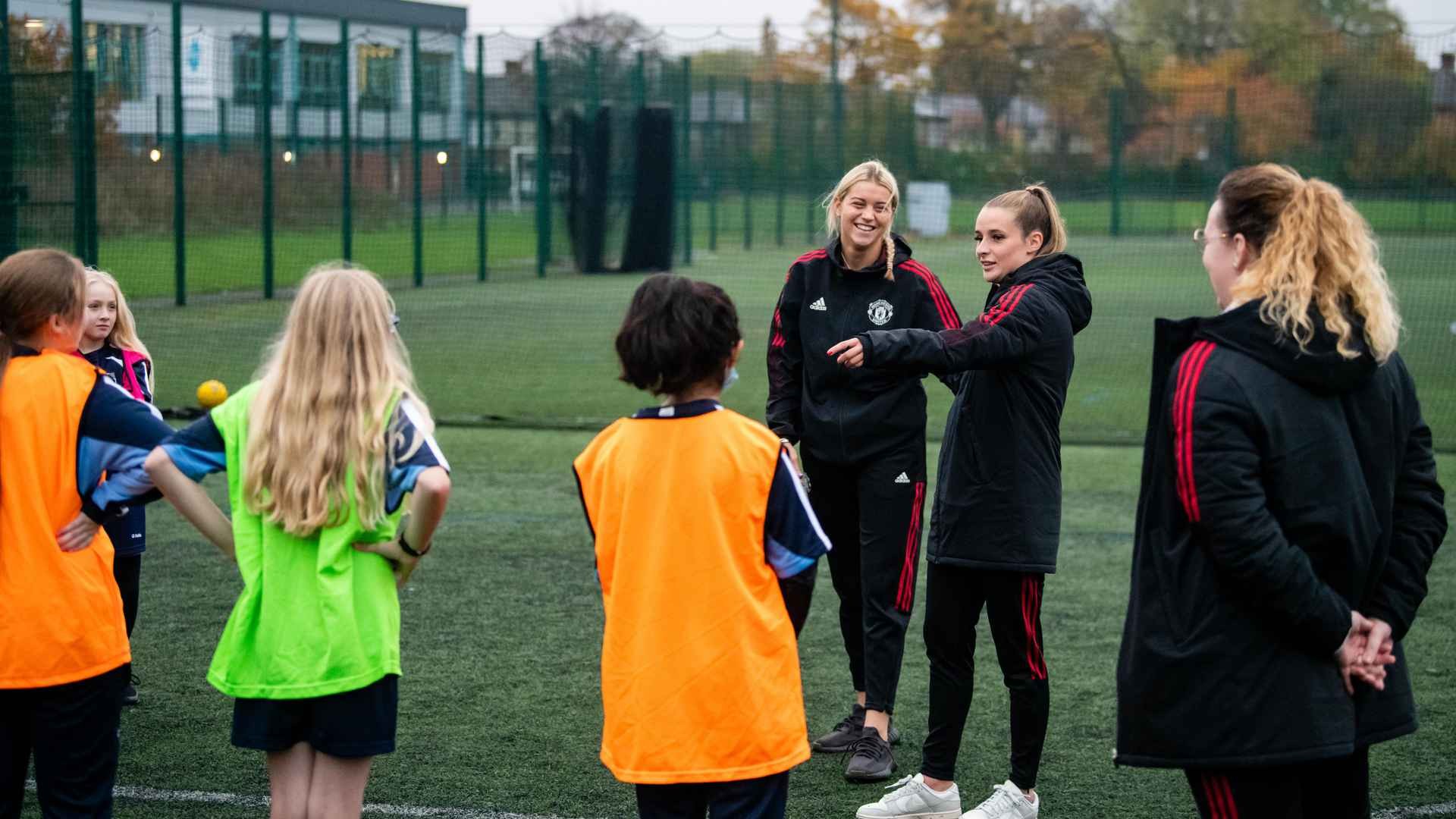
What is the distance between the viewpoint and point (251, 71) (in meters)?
18.5

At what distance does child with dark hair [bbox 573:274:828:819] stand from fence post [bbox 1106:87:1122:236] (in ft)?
40.5

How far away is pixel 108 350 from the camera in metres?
4.87

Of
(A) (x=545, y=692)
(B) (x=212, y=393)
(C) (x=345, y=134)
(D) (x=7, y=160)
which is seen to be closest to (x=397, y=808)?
(A) (x=545, y=692)

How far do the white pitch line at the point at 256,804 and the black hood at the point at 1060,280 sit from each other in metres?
1.98

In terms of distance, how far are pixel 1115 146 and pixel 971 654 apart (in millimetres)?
11312

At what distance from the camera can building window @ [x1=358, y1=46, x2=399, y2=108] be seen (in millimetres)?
19391

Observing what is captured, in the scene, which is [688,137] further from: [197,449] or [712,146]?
[197,449]

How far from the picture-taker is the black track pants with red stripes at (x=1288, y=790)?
8.84ft

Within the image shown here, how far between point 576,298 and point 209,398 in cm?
813

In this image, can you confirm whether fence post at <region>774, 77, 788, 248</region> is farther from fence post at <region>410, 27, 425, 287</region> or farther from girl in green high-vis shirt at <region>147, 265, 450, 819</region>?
girl in green high-vis shirt at <region>147, 265, 450, 819</region>

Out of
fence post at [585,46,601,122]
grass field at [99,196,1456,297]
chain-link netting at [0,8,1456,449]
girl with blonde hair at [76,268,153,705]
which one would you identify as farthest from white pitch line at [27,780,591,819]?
fence post at [585,46,601,122]

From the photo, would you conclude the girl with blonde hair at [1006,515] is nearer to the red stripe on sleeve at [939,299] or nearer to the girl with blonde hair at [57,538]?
the red stripe on sleeve at [939,299]

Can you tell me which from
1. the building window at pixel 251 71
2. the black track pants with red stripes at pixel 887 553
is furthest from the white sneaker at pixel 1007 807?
the building window at pixel 251 71

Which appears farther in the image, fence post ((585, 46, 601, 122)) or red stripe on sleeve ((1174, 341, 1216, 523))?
fence post ((585, 46, 601, 122))
